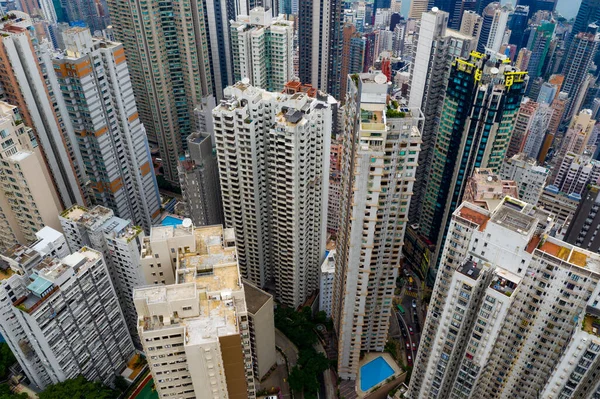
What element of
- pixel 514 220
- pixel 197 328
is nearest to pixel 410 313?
pixel 514 220

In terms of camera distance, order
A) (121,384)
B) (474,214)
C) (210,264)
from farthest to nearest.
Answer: (121,384) → (474,214) → (210,264)

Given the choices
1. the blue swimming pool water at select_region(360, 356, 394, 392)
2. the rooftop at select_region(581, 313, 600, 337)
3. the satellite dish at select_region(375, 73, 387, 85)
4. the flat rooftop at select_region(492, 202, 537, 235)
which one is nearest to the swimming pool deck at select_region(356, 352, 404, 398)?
the blue swimming pool water at select_region(360, 356, 394, 392)

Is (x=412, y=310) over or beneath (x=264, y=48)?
beneath

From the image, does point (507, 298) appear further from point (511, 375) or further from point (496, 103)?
point (496, 103)

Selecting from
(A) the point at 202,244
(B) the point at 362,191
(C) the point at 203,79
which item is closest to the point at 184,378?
(A) the point at 202,244

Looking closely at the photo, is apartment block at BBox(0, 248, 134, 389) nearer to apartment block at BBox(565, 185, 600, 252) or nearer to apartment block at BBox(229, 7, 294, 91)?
apartment block at BBox(229, 7, 294, 91)

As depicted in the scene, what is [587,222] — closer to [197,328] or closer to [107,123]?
[197,328]
